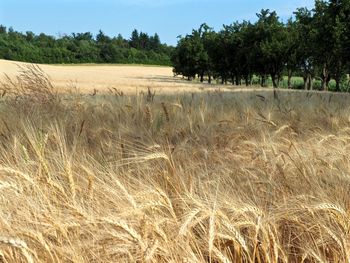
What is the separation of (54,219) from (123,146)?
3.79 feet

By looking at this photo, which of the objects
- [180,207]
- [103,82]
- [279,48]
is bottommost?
[103,82]

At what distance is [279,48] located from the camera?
130 ft

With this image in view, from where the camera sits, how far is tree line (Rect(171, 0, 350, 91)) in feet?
89.2

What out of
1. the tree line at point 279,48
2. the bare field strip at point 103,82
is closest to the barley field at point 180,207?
the bare field strip at point 103,82

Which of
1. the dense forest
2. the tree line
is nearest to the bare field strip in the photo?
the tree line

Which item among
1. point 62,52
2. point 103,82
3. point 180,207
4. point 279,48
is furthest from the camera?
point 62,52

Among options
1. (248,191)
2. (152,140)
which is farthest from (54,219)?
(152,140)

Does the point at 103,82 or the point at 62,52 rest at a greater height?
the point at 62,52

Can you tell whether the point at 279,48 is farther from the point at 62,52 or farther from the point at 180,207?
the point at 62,52

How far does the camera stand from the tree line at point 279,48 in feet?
89.2

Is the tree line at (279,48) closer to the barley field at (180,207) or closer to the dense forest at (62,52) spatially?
the barley field at (180,207)

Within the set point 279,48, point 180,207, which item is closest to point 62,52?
point 279,48

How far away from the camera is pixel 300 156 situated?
221cm

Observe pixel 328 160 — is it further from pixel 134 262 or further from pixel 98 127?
pixel 98 127
